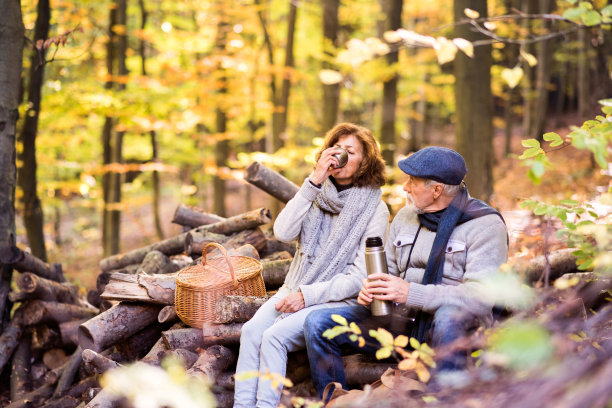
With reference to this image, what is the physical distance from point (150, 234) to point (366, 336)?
14981 mm

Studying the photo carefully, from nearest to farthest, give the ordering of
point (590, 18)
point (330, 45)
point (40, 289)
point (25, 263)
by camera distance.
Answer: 1. point (590, 18)
2. point (40, 289)
3. point (25, 263)
4. point (330, 45)

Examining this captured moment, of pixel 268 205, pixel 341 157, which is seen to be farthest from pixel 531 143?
pixel 268 205

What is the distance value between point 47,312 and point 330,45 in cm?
657

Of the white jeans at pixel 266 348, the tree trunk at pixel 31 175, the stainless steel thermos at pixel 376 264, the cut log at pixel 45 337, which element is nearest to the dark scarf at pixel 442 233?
the stainless steel thermos at pixel 376 264

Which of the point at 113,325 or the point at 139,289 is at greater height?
the point at 139,289

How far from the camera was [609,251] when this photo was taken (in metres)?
2.59

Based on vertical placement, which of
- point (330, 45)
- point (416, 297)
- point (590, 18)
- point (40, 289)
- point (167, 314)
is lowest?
point (40, 289)

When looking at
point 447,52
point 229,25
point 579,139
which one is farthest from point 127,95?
point 579,139

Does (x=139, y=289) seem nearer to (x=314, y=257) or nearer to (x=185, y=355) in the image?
(x=185, y=355)

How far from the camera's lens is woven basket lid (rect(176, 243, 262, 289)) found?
3.91 metres

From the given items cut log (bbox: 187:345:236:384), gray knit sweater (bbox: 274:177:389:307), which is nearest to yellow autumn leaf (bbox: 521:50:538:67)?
gray knit sweater (bbox: 274:177:389:307)

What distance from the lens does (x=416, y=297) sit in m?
3.15

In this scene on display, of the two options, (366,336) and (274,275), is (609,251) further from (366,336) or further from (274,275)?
(274,275)

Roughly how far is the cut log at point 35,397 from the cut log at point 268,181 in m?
2.56
